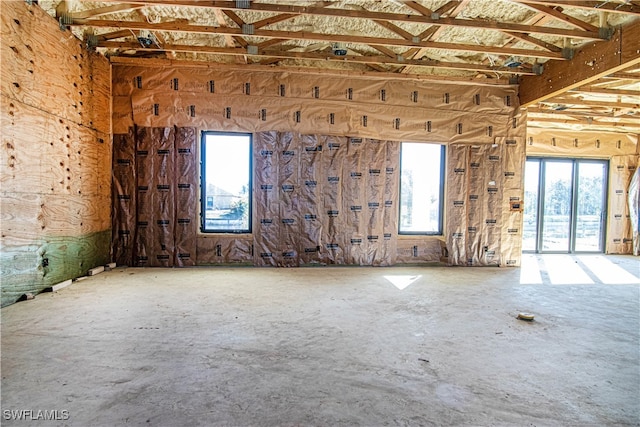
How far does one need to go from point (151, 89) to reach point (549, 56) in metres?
6.04

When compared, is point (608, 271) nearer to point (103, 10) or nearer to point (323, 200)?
point (323, 200)

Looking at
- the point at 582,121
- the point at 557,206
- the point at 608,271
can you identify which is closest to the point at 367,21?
the point at 582,121

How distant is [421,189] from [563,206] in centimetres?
444

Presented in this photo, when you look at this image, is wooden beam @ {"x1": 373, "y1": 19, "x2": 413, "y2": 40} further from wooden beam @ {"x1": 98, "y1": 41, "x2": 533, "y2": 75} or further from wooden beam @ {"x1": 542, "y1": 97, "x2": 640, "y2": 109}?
wooden beam @ {"x1": 542, "y1": 97, "x2": 640, "y2": 109}

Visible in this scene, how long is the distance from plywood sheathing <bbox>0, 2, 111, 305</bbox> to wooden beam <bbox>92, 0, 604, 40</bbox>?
724 millimetres

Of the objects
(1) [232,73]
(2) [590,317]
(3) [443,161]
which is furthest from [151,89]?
(2) [590,317]

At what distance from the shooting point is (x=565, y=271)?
19.5 ft

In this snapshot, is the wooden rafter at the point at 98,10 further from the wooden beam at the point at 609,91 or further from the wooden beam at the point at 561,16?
the wooden beam at the point at 609,91

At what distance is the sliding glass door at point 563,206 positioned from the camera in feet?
26.8

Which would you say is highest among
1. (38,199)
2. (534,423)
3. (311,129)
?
(311,129)

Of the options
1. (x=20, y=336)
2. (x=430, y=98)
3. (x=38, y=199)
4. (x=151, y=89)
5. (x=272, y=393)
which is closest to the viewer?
(x=272, y=393)

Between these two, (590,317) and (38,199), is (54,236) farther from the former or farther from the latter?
(590,317)

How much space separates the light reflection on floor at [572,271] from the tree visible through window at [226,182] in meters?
4.59

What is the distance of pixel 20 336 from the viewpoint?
2.72 metres
